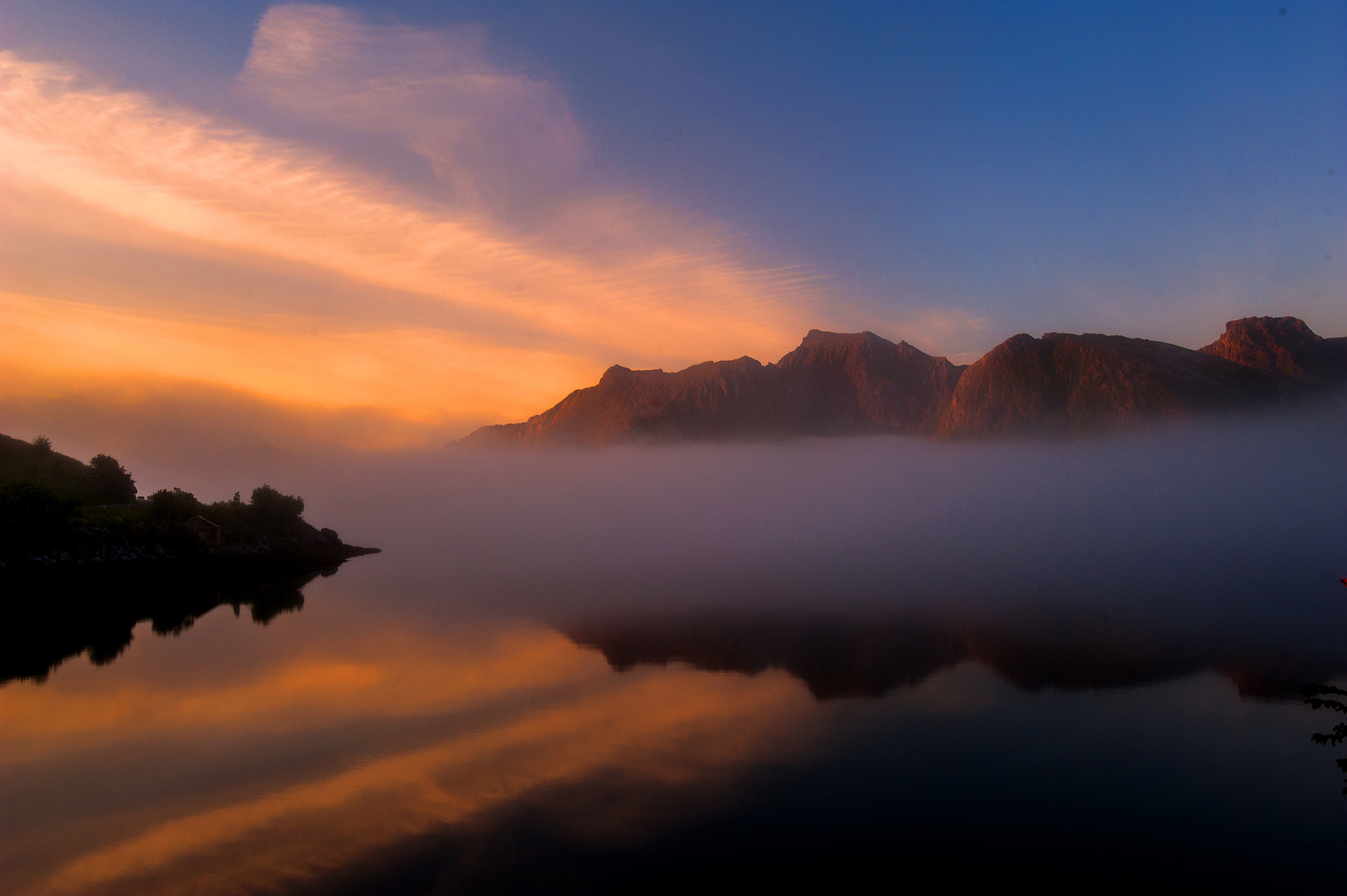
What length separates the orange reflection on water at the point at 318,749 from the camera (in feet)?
58.9

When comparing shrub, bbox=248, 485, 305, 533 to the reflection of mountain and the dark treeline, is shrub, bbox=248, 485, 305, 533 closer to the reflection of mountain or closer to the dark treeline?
the dark treeline

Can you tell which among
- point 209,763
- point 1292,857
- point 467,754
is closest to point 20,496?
point 209,763

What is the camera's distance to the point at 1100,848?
19.5m

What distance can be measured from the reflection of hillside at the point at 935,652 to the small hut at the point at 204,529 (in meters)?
61.3

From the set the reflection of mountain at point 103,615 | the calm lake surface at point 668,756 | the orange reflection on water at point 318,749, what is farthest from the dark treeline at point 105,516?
the orange reflection on water at point 318,749

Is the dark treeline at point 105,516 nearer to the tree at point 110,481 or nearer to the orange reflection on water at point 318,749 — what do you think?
the tree at point 110,481

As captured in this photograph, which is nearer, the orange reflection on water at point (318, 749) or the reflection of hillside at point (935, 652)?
the orange reflection on water at point (318, 749)

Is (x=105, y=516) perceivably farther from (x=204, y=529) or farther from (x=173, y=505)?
(x=204, y=529)

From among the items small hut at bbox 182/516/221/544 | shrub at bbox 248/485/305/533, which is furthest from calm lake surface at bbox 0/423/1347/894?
shrub at bbox 248/485/305/533

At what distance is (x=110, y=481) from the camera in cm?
9581

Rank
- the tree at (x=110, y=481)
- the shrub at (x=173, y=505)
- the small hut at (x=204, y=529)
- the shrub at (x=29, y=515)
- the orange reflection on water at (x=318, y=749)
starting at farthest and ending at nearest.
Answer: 1. the tree at (x=110, y=481)
2. the small hut at (x=204, y=529)
3. the shrub at (x=173, y=505)
4. the shrub at (x=29, y=515)
5. the orange reflection on water at (x=318, y=749)

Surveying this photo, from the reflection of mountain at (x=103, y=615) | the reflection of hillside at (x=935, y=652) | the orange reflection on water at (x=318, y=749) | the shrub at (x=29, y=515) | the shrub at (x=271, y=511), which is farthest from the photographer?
the shrub at (x=271, y=511)

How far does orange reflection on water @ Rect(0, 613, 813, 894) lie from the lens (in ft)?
58.9

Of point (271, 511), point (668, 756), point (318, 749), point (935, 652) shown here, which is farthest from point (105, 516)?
point (935, 652)
